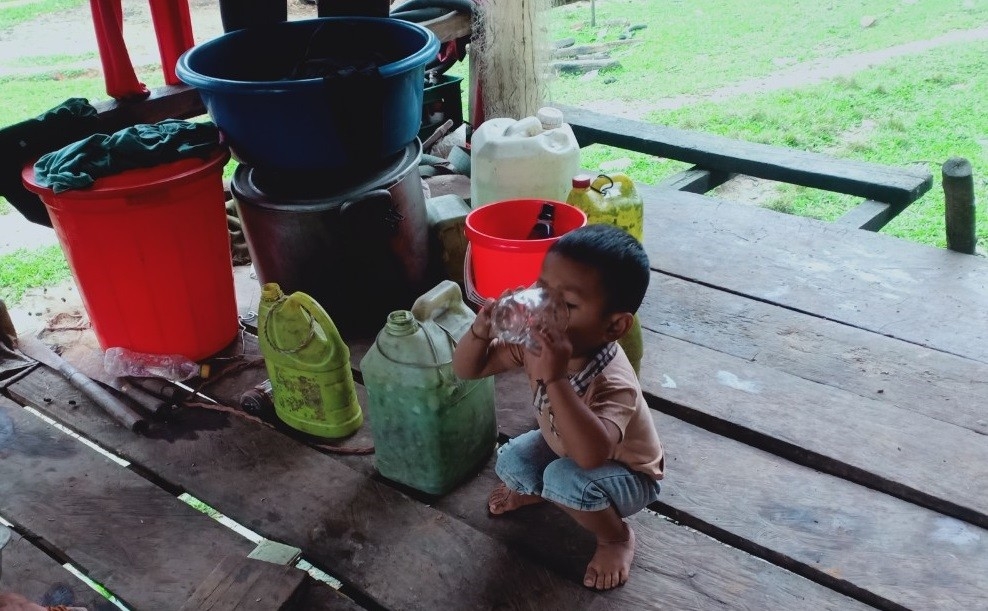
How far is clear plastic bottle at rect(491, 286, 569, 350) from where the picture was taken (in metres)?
1.30

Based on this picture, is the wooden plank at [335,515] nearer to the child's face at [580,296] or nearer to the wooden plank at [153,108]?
the child's face at [580,296]

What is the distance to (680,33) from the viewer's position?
7816 mm

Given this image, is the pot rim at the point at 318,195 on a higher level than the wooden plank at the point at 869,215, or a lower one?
higher

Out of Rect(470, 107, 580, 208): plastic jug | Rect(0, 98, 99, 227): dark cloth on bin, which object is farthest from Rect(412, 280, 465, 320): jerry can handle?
Rect(0, 98, 99, 227): dark cloth on bin

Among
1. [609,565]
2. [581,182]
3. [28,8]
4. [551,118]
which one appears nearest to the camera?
[609,565]

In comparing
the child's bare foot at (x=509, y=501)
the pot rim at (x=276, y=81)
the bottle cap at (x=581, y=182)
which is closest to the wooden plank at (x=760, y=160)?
the bottle cap at (x=581, y=182)

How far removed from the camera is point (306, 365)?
6.39ft

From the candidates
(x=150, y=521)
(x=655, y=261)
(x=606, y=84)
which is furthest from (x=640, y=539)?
(x=606, y=84)

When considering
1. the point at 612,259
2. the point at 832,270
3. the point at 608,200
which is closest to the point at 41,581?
the point at 612,259

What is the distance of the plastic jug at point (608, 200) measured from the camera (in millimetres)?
2475

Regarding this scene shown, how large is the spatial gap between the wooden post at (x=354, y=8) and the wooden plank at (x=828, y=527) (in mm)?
2038

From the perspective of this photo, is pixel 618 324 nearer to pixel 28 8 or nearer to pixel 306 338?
pixel 306 338

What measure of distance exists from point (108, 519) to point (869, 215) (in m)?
2.74

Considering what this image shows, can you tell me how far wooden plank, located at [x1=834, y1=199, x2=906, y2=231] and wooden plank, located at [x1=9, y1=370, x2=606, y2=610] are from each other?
79.2 inches
